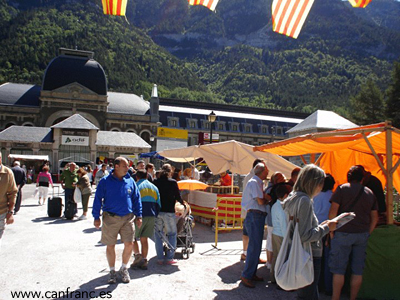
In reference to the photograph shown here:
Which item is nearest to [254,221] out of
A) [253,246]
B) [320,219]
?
[253,246]

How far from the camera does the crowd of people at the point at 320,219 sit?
4133 mm

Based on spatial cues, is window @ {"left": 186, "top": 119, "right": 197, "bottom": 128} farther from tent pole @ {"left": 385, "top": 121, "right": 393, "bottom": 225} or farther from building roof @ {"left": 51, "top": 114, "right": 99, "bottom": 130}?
tent pole @ {"left": 385, "top": 121, "right": 393, "bottom": 225}

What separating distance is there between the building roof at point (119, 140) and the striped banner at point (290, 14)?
3507 cm

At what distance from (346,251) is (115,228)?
362 centimetres

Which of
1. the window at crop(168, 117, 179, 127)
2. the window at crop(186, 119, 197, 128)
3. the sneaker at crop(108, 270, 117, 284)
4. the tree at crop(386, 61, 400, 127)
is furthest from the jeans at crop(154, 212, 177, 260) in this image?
the window at crop(186, 119, 197, 128)

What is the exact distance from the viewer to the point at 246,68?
170875 millimetres

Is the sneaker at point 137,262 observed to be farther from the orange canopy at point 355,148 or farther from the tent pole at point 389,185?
the tent pole at point 389,185

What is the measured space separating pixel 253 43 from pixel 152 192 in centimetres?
20077

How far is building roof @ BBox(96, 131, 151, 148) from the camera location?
139ft

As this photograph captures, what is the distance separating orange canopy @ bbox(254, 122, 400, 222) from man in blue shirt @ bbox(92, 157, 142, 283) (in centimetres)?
346

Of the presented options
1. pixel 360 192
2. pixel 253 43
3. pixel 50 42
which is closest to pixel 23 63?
pixel 50 42

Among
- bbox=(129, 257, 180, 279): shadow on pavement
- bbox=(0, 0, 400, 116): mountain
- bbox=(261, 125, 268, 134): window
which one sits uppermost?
bbox=(0, 0, 400, 116): mountain

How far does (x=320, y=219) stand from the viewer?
21.1 ft

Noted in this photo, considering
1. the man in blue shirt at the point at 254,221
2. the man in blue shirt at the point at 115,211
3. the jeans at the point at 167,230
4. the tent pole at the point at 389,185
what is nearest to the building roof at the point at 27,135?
the jeans at the point at 167,230
